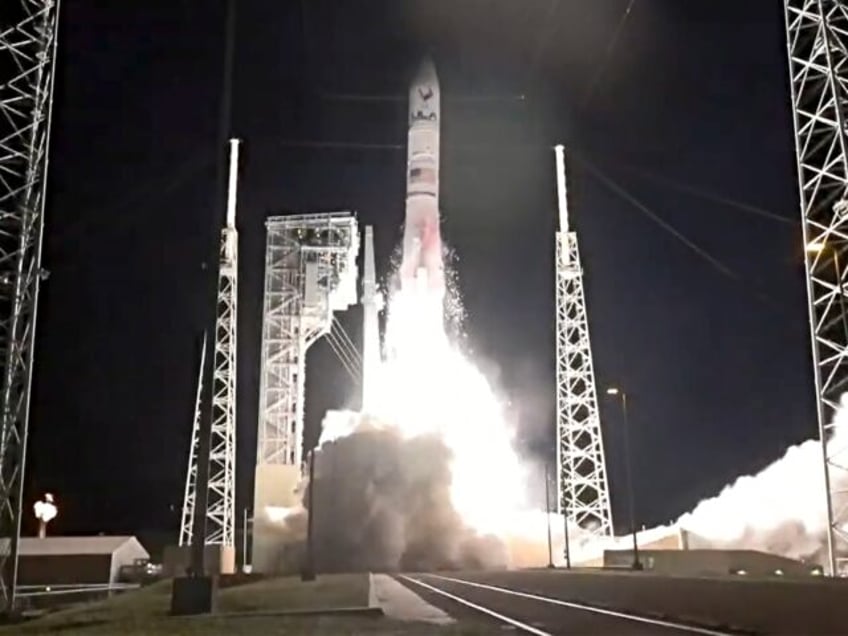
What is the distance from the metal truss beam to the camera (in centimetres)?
5125

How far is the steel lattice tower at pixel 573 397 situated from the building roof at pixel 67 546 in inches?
944

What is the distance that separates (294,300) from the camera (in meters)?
51.9

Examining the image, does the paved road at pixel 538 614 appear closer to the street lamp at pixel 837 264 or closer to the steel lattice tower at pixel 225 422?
the street lamp at pixel 837 264

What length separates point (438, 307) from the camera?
47594mm

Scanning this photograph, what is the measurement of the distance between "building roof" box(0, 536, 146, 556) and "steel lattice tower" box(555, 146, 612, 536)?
24.0 meters

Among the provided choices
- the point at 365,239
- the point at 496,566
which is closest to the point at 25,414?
the point at 496,566

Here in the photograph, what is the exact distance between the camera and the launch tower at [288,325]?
51125 millimetres

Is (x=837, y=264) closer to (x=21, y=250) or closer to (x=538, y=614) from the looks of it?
(x=538, y=614)

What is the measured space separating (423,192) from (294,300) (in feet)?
30.7

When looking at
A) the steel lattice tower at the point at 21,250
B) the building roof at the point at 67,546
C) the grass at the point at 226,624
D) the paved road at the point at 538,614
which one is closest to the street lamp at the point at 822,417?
the paved road at the point at 538,614

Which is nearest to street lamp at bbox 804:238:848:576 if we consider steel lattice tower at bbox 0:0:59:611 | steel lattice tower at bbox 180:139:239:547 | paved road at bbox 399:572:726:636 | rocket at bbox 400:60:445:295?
paved road at bbox 399:572:726:636

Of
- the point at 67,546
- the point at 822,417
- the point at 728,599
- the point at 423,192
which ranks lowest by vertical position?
the point at 728,599

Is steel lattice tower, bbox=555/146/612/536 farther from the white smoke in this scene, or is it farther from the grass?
the grass

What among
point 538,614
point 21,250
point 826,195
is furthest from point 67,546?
point 538,614
